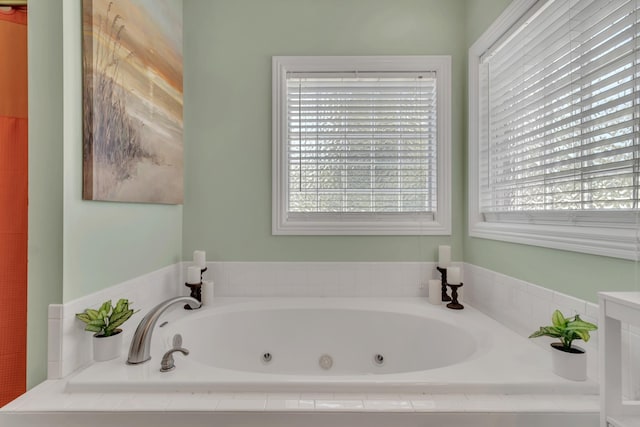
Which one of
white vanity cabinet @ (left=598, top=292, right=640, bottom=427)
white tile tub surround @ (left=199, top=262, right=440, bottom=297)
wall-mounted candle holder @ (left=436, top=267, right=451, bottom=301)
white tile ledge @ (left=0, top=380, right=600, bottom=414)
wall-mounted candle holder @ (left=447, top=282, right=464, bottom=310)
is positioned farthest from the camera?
white tile tub surround @ (left=199, top=262, right=440, bottom=297)

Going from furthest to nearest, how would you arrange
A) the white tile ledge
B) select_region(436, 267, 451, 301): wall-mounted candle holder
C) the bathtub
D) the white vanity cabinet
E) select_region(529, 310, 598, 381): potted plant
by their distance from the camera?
select_region(436, 267, 451, 301): wall-mounted candle holder, the bathtub, select_region(529, 310, 598, 381): potted plant, the white tile ledge, the white vanity cabinet

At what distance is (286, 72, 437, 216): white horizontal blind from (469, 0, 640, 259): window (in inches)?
13.7

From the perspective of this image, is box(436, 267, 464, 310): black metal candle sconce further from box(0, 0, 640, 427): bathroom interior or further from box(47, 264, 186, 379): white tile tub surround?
box(47, 264, 186, 379): white tile tub surround

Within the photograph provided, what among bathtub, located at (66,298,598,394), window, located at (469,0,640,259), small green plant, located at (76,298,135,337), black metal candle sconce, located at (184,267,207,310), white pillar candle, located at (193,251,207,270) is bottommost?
bathtub, located at (66,298,598,394)

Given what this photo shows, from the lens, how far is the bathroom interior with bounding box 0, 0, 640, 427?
86 centimetres

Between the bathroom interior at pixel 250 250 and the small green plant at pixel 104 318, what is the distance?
0.05 meters

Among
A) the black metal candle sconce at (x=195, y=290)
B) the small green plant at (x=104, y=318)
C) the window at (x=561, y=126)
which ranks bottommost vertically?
the black metal candle sconce at (x=195, y=290)

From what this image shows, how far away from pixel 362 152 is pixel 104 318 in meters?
1.53

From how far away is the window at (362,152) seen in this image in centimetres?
189

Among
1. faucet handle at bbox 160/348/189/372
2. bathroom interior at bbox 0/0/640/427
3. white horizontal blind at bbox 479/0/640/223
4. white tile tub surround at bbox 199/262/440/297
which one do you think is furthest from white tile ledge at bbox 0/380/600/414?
white tile tub surround at bbox 199/262/440/297

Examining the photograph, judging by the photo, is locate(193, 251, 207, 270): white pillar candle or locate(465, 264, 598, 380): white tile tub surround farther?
locate(193, 251, 207, 270): white pillar candle

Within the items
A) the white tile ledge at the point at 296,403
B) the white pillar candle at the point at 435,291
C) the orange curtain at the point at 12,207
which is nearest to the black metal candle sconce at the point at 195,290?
the orange curtain at the point at 12,207

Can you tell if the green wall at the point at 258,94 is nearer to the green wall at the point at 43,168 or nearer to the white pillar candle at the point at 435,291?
the white pillar candle at the point at 435,291

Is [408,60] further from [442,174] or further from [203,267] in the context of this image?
[203,267]
